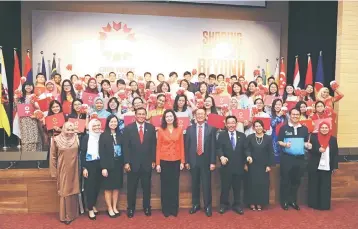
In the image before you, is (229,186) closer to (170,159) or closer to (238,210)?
(238,210)

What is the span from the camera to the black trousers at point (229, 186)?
489cm

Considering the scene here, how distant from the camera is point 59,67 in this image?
8906 millimetres

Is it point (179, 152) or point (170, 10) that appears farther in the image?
point (170, 10)

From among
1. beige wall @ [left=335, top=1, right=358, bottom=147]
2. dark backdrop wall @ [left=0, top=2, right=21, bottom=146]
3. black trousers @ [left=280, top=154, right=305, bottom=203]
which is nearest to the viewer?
black trousers @ [left=280, top=154, right=305, bottom=203]

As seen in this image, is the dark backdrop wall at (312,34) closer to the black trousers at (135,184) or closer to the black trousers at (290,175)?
the black trousers at (290,175)

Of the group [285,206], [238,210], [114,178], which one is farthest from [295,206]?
[114,178]

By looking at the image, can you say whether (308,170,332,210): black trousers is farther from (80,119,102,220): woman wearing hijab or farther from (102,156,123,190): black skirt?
(80,119,102,220): woman wearing hijab

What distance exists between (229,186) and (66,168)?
206 centimetres

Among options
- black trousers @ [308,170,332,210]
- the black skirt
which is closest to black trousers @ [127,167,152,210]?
the black skirt

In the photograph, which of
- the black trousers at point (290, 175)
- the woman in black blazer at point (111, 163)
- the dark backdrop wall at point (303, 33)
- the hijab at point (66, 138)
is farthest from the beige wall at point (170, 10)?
the black trousers at point (290, 175)

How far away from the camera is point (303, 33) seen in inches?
383

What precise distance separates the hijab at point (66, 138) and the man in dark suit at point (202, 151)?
1414 millimetres

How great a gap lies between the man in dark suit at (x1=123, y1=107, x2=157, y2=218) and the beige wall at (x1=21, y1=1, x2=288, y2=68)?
5.34 m

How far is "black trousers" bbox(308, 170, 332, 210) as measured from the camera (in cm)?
509
